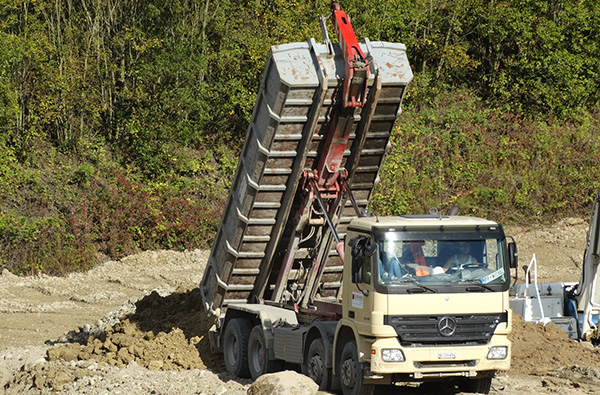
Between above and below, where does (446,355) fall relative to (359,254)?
below

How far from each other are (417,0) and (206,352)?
69.0ft

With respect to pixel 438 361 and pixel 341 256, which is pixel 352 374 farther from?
pixel 341 256

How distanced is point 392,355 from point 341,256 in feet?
8.28

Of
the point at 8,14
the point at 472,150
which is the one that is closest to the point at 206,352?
the point at 8,14

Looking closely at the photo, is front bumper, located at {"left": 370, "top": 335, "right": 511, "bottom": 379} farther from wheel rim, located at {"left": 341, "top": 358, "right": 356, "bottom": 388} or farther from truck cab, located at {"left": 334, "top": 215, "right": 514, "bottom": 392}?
wheel rim, located at {"left": 341, "top": 358, "right": 356, "bottom": 388}

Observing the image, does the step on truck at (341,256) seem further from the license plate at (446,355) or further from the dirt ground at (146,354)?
the dirt ground at (146,354)

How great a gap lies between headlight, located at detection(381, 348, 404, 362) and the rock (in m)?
1.02

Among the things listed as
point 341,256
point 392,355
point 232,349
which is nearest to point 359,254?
point 392,355

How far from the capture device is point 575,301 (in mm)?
15102

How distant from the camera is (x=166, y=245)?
80.9 feet

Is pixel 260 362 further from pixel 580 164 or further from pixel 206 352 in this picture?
pixel 580 164

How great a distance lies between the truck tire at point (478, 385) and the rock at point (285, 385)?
194 centimetres

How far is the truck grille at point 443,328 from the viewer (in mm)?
9641

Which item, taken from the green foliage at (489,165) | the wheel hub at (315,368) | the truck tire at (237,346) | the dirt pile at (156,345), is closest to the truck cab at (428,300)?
the wheel hub at (315,368)
